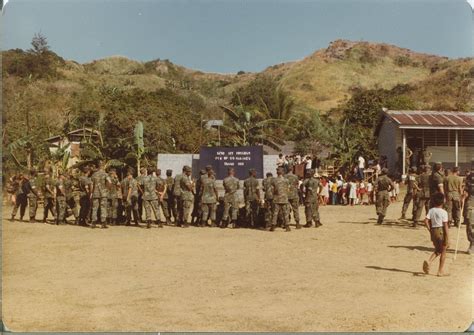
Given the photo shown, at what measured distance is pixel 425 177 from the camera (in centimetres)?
1453

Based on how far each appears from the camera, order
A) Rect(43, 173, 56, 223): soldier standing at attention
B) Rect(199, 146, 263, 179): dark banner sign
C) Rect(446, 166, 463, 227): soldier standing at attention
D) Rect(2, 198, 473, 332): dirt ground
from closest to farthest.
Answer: Rect(2, 198, 473, 332): dirt ground → Rect(446, 166, 463, 227): soldier standing at attention → Rect(43, 173, 56, 223): soldier standing at attention → Rect(199, 146, 263, 179): dark banner sign

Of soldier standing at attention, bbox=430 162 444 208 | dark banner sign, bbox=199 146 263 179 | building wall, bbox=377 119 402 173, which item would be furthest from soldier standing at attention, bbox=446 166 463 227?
building wall, bbox=377 119 402 173

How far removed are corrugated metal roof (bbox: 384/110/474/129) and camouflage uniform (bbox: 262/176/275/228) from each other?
37.3ft

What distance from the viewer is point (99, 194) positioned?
590 inches

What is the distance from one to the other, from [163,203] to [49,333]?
29.7 ft

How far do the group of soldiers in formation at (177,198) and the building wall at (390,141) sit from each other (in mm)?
11917

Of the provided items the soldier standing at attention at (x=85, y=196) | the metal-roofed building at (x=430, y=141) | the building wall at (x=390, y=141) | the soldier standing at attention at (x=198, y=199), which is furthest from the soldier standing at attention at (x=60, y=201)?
the building wall at (x=390, y=141)

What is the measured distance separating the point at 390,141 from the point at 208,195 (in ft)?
47.4

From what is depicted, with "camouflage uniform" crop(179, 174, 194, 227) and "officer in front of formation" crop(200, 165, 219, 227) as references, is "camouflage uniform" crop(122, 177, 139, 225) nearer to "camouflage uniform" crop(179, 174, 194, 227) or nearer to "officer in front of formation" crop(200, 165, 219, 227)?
"camouflage uniform" crop(179, 174, 194, 227)

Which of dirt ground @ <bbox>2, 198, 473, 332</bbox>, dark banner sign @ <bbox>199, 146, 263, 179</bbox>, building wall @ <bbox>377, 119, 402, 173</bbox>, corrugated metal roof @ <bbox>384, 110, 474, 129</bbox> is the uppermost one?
corrugated metal roof @ <bbox>384, 110, 474, 129</bbox>

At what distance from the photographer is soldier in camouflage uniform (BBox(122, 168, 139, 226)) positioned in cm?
1539

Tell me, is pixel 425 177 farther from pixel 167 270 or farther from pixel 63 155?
pixel 63 155

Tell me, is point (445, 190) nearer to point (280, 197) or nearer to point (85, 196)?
point (280, 197)

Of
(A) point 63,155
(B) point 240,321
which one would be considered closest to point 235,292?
(B) point 240,321
